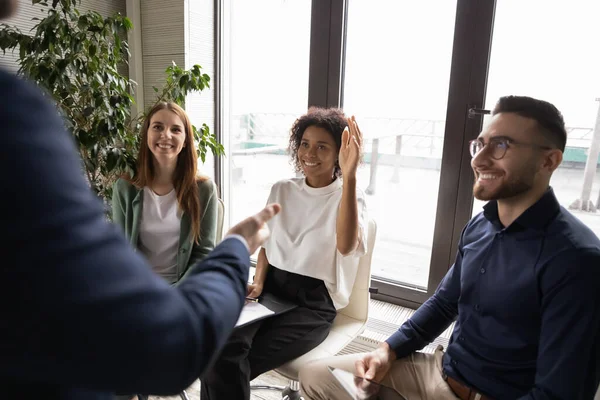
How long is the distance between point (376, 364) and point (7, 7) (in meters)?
1.30

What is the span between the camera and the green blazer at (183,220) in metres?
1.88

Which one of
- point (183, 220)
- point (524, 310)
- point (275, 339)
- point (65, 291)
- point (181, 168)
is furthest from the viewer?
point (181, 168)

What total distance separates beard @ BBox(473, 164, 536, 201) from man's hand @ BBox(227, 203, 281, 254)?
80 cm

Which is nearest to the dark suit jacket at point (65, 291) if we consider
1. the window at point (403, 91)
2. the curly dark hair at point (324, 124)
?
the curly dark hair at point (324, 124)

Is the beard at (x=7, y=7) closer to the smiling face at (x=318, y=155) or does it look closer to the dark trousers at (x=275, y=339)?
the dark trousers at (x=275, y=339)

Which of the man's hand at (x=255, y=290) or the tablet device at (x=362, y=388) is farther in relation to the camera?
the man's hand at (x=255, y=290)

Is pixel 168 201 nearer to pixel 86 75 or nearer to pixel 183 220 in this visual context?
pixel 183 220

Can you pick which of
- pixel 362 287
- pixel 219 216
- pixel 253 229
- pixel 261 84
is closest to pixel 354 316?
pixel 362 287

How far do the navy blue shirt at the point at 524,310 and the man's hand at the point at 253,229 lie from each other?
0.79 meters

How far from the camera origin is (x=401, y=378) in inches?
53.3

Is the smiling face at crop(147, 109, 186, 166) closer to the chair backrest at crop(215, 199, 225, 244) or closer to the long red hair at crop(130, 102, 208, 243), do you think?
the long red hair at crop(130, 102, 208, 243)

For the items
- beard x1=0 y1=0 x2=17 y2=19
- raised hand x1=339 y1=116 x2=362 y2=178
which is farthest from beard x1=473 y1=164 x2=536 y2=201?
beard x1=0 y1=0 x2=17 y2=19

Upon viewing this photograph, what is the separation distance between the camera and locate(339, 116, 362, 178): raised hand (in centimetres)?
154

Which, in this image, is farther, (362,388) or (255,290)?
(255,290)
